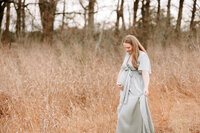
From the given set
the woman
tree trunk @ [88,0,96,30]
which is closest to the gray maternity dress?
the woman

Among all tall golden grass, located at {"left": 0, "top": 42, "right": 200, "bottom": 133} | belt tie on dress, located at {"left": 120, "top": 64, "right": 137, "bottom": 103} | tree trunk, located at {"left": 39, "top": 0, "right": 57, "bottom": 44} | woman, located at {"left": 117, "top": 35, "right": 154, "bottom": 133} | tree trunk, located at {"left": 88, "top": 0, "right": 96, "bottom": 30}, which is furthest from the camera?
tree trunk, located at {"left": 88, "top": 0, "right": 96, "bottom": 30}

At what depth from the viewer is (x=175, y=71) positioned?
209 inches

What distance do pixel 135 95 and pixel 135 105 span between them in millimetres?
131

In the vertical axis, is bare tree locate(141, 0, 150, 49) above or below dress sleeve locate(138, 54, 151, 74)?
above

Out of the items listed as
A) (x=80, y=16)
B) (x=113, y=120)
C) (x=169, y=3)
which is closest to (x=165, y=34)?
(x=169, y=3)

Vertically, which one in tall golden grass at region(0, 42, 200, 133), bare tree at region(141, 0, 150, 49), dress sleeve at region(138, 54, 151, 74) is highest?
bare tree at region(141, 0, 150, 49)

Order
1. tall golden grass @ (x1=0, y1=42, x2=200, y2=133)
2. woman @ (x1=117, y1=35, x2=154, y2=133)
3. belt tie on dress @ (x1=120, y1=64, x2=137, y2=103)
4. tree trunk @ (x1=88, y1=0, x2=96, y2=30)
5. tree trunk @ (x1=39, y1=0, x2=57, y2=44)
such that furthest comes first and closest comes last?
tree trunk @ (x1=88, y1=0, x2=96, y2=30), tree trunk @ (x1=39, y1=0, x2=57, y2=44), tall golden grass @ (x1=0, y1=42, x2=200, y2=133), belt tie on dress @ (x1=120, y1=64, x2=137, y2=103), woman @ (x1=117, y1=35, x2=154, y2=133)

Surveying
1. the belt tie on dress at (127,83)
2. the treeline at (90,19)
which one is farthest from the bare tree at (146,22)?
the belt tie on dress at (127,83)

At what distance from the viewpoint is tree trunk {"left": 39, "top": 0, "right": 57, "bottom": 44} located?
10.1 m

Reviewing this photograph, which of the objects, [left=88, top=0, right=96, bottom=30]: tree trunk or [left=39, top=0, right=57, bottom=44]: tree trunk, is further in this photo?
[left=88, top=0, right=96, bottom=30]: tree trunk

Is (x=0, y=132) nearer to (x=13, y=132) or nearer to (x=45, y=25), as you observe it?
(x=13, y=132)

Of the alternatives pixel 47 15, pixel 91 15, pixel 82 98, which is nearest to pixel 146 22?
pixel 91 15

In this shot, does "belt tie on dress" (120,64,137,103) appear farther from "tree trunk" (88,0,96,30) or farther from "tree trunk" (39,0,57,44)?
"tree trunk" (88,0,96,30)

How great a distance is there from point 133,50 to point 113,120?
140cm
